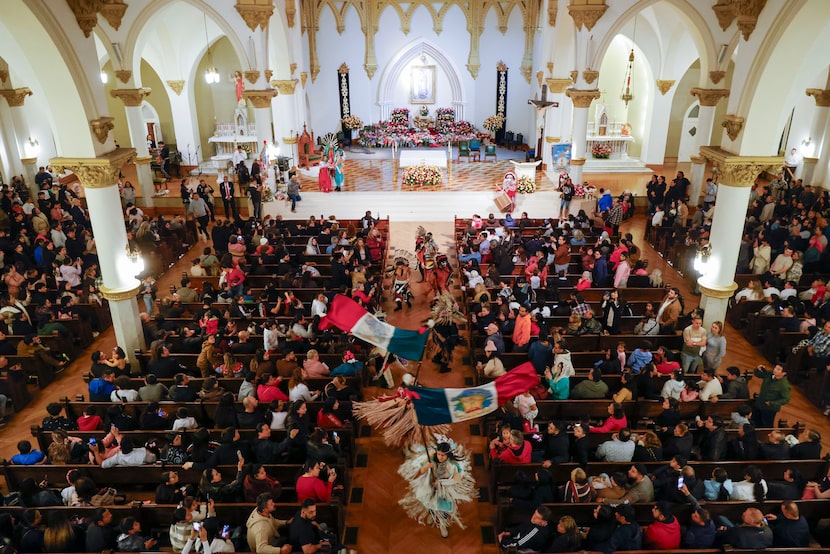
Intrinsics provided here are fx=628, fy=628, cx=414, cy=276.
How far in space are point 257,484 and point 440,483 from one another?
6.54ft

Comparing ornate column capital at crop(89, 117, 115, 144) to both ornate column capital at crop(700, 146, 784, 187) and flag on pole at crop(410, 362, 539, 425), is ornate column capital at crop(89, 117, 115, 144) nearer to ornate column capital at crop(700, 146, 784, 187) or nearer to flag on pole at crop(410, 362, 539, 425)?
flag on pole at crop(410, 362, 539, 425)

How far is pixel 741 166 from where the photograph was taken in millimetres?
10344

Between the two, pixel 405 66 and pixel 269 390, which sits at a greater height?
pixel 405 66

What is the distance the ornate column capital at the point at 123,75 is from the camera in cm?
1769

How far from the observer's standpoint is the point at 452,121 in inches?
1077

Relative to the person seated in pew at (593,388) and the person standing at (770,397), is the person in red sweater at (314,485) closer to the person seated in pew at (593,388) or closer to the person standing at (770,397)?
the person seated in pew at (593,388)

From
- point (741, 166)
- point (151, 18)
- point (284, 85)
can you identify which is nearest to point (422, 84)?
point (284, 85)

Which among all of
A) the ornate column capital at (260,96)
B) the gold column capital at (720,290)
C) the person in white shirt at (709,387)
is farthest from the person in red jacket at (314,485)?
the ornate column capital at (260,96)

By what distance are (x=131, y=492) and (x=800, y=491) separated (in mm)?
7702

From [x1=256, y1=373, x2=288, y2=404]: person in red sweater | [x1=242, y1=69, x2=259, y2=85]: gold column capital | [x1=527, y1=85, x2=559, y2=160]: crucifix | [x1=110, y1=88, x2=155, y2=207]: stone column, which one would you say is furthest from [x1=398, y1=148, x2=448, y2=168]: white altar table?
[x1=256, y1=373, x2=288, y2=404]: person in red sweater

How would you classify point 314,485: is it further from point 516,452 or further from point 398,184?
point 398,184

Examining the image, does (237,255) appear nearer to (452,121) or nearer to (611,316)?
(611,316)

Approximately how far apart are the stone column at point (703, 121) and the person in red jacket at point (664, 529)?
46.8 feet

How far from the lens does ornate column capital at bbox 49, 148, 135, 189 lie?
10.1 metres
